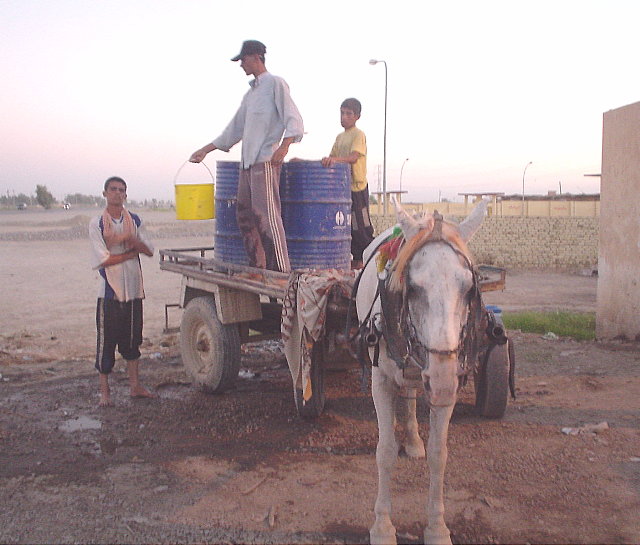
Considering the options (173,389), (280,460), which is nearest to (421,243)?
(280,460)

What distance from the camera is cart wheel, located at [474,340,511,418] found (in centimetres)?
517

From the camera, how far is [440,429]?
351 centimetres

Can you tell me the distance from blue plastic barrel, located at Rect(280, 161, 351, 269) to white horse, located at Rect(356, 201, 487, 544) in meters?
1.75

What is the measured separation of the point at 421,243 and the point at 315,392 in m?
2.52

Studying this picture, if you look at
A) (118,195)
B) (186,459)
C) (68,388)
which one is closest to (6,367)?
(68,388)

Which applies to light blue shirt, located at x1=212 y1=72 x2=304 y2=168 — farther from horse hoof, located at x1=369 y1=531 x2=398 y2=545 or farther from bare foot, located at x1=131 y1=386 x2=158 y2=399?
horse hoof, located at x1=369 y1=531 x2=398 y2=545

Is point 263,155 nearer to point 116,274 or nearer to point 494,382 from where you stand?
point 116,274

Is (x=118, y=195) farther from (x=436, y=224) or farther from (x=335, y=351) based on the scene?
(x=436, y=224)

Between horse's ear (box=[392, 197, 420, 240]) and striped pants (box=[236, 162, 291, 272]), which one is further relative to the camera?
striped pants (box=[236, 162, 291, 272])

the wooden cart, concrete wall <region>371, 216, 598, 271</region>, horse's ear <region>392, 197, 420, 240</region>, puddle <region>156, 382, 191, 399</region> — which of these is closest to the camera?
horse's ear <region>392, 197, 420, 240</region>

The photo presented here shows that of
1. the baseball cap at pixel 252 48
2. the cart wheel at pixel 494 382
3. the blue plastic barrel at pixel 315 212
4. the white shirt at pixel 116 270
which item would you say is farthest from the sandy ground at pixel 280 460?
the baseball cap at pixel 252 48

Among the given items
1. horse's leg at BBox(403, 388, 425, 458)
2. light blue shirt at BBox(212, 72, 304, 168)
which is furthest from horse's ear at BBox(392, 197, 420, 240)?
light blue shirt at BBox(212, 72, 304, 168)

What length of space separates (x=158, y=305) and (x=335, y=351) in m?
7.80

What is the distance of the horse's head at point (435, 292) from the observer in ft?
9.23
